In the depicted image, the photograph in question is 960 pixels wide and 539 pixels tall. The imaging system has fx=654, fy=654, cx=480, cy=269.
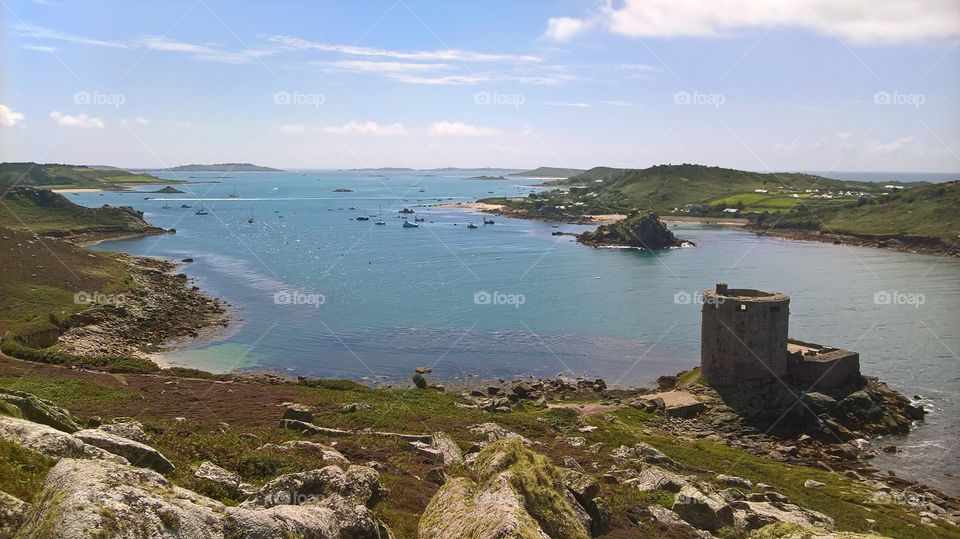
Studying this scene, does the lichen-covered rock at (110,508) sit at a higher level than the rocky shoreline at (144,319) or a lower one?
higher

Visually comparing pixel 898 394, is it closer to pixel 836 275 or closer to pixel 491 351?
pixel 491 351

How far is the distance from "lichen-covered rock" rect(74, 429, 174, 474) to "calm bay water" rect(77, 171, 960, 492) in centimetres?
3804

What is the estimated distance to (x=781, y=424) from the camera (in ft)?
136

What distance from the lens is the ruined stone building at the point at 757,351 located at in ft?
140

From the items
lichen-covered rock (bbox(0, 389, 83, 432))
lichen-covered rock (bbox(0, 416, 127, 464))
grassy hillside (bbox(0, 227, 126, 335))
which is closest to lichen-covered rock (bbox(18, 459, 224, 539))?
lichen-covered rock (bbox(0, 416, 127, 464))

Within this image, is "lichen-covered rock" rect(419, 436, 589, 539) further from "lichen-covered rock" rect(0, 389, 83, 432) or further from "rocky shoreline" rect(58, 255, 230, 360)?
"rocky shoreline" rect(58, 255, 230, 360)

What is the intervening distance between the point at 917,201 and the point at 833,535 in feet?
576

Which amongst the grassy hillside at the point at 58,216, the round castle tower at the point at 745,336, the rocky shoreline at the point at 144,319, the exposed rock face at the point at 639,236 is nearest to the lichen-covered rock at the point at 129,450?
the round castle tower at the point at 745,336

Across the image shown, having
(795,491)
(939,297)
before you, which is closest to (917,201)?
(939,297)

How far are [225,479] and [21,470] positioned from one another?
5024 mm

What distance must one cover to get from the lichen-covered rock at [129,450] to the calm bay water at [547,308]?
38042 mm

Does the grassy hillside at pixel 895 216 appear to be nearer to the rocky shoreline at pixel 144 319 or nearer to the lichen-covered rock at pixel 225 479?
the rocky shoreline at pixel 144 319

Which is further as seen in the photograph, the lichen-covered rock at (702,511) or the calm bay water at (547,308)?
the calm bay water at (547,308)

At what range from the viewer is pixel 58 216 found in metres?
135
